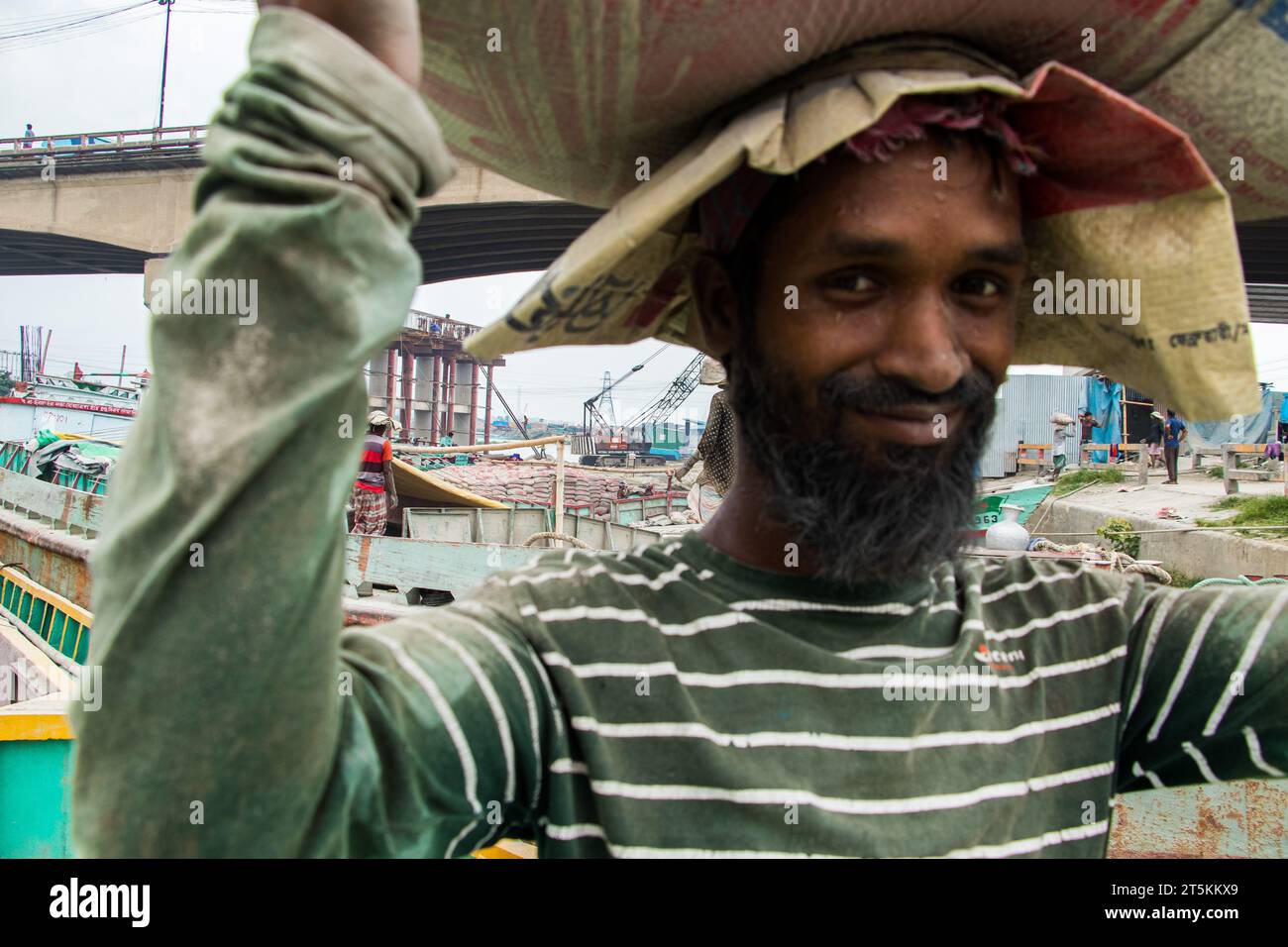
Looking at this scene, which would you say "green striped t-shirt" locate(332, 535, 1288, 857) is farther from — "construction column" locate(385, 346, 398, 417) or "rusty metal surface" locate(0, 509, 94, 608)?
"construction column" locate(385, 346, 398, 417)

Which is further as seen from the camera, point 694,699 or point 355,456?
point 694,699

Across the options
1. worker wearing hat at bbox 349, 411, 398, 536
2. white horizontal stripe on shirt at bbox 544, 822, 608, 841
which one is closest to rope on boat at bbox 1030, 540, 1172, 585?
white horizontal stripe on shirt at bbox 544, 822, 608, 841

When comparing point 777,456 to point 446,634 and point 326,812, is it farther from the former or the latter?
point 326,812

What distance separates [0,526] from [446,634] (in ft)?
45.5

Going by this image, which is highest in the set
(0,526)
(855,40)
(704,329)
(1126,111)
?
(855,40)

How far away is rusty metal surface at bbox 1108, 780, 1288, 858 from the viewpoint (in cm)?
314

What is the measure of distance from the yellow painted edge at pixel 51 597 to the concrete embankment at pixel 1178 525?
8614mm

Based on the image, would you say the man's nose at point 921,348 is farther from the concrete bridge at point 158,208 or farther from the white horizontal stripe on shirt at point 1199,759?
the concrete bridge at point 158,208

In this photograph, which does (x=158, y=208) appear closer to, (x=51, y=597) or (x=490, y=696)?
(x=51, y=597)

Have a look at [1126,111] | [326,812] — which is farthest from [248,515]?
[1126,111]

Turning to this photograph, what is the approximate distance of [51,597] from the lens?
848 centimetres

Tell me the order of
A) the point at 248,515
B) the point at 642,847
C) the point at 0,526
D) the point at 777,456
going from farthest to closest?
1. the point at 0,526
2. the point at 777,456
3. the point at 642,847
4. the point at 248,515

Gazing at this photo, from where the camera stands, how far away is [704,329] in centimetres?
151

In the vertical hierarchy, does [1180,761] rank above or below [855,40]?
below
